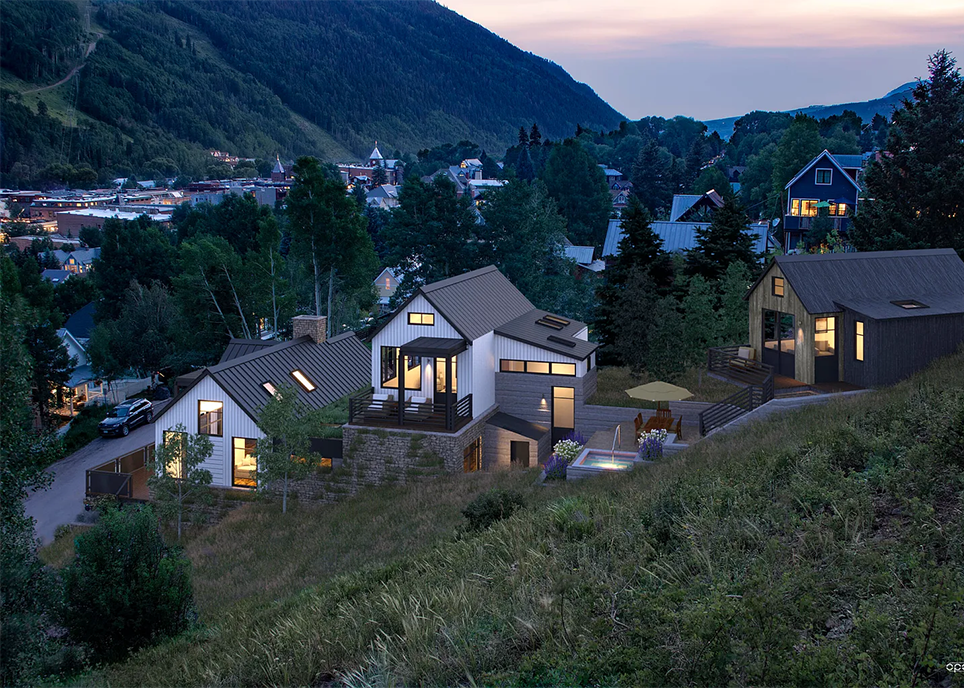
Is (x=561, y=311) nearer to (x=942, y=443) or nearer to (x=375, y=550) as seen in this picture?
(x=375, y=550)

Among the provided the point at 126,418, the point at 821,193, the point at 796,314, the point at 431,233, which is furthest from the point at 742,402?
the point at 821,193

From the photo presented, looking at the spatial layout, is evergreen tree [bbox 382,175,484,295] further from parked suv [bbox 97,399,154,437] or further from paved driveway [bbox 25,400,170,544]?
paved driveway [bbox 25,400,170,544]

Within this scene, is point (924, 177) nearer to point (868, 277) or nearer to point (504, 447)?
point (868, 277)

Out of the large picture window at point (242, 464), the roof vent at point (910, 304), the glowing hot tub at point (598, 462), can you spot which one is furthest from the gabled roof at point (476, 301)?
the roof vent at point (910, 304)

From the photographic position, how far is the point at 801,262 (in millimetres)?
29922

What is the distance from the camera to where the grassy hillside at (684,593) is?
7531mm

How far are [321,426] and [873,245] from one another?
2875cm

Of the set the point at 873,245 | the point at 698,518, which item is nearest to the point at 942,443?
the point at 698,518

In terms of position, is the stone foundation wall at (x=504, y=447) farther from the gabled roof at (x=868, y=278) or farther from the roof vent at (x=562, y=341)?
the gabled roof at (x=868, y=278)

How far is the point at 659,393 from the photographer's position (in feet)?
94.6

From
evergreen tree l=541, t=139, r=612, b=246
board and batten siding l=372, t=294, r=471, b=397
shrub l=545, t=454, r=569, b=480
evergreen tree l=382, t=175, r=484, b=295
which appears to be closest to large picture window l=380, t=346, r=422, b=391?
board and batten siding l=372, t=294, r=471, b=397

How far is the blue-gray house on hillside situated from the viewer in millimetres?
64500

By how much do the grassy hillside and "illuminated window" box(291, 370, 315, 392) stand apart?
1789cm

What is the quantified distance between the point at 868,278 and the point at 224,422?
Answer: 24.6m
